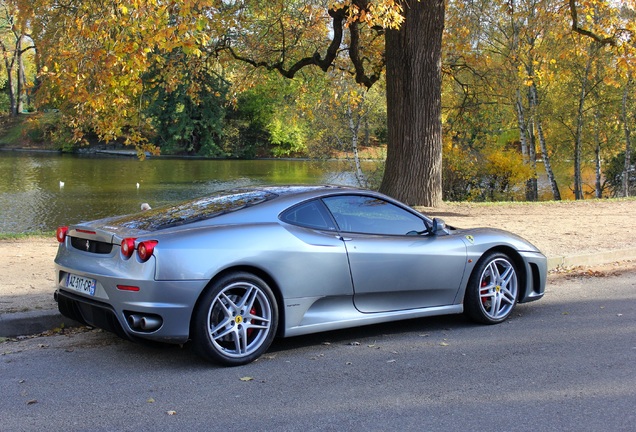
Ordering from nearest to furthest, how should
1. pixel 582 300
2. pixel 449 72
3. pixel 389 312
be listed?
pixel 389 312 → pixel 582 300 → pixel 449 72

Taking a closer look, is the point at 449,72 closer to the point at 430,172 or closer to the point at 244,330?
the point at 430,172

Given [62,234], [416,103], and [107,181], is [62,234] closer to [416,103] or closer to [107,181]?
[416,103]

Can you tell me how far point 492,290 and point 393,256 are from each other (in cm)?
133

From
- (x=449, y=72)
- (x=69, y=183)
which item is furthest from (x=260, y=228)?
(x=69, y=183)

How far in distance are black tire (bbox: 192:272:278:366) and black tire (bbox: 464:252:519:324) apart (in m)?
2.23

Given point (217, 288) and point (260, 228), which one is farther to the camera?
point (260, 228)

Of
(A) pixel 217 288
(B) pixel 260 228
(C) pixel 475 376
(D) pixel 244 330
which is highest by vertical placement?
(B) pixel 260 228

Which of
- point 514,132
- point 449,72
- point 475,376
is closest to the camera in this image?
point 475,376

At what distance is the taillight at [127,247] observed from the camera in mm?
4832

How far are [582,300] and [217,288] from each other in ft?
15.6

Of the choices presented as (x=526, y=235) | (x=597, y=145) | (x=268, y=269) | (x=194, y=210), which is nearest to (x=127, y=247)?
(x=194, y=210)

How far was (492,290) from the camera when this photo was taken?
21.5 feet

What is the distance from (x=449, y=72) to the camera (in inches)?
781

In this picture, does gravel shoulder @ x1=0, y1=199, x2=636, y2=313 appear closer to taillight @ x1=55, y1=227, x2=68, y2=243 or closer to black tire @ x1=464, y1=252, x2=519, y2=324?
taillight @ x1=55, y1=227, x2=68, y2=243
